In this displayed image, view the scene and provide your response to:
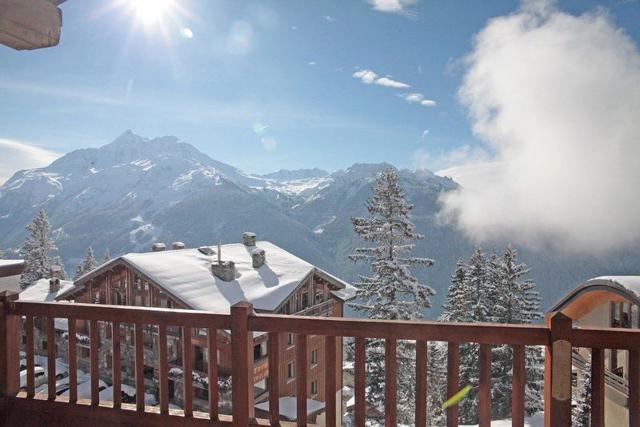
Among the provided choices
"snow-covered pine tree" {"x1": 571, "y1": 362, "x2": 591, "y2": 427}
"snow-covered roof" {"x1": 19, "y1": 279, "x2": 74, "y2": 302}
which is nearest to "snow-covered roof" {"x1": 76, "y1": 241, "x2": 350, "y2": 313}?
"snow-covered roof" {"x1": 19, "y1": 279, "x2": 74, "y2": 302}

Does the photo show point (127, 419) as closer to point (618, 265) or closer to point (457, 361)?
point (457, 361)

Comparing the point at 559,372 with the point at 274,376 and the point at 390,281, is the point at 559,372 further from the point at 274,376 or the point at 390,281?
the point at 390,281

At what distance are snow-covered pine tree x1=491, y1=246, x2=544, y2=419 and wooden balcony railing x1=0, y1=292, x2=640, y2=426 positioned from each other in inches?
688

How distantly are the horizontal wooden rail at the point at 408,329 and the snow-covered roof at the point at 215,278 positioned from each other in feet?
42.1

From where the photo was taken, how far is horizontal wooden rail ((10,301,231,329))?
9.26 ft

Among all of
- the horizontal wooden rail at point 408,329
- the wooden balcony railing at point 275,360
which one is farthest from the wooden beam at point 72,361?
the horizontal wooden rail at point 408,329

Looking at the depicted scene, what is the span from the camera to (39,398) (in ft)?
10.4

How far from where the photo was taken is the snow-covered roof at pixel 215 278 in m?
15.8

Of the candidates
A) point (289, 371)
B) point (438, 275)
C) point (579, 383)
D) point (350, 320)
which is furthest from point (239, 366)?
point (438, 275)

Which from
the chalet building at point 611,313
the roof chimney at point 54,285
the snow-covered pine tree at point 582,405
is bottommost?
the snow-covered pine tree at point 582,405

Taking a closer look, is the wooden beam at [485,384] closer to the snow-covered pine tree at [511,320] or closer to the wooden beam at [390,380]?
the wooden beam at [390,380]

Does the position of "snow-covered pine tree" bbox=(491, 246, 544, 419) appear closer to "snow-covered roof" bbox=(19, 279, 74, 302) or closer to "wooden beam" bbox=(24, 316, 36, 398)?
"wooden beam" bbox=(24, 316, 36, 398)

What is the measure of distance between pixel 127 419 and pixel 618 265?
206271mm

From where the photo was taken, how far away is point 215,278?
56.7 feet
